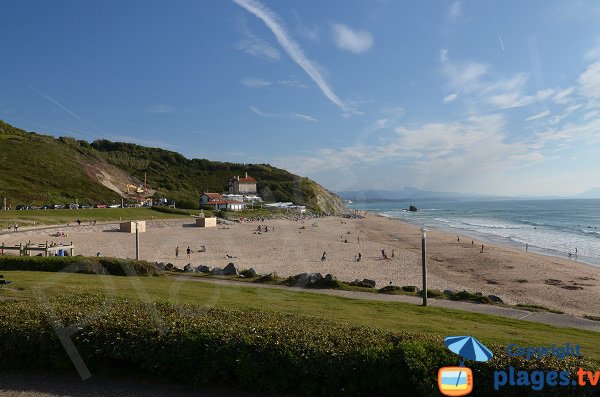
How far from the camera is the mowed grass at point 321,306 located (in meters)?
9.47

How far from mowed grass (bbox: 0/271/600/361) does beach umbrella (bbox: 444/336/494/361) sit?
3.19 metres

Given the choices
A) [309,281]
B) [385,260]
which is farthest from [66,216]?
[309,281]

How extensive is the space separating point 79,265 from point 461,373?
15647mm

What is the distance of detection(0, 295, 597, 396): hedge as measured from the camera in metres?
5.52

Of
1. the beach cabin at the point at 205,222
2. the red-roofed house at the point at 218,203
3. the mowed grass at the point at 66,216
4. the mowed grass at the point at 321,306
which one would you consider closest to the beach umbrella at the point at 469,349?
the mowed grass at the point at 321,306

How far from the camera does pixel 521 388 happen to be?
509 cm

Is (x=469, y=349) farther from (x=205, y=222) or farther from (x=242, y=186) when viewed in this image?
(x=242, y=186)

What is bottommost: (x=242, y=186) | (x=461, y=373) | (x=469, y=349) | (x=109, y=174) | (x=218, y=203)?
(x=461, y=373)

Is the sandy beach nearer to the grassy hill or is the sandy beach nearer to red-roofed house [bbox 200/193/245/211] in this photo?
the grassy hill

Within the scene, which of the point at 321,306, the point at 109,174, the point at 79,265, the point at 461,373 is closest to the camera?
the point at 461,373

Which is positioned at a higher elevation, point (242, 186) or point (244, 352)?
point (242, 186)

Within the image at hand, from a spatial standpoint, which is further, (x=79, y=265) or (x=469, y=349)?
(x=79, y=265)

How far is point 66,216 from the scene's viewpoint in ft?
182

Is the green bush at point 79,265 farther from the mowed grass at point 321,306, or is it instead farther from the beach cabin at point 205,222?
the beach cabin at point 205,222
